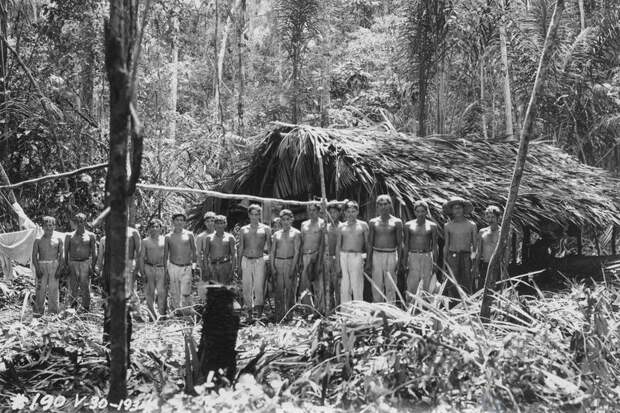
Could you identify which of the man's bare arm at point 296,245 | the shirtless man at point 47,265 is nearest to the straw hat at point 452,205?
the man's bare arm at point 296,245

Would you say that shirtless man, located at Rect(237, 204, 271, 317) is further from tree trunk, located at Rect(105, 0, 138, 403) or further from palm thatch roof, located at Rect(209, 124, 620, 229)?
tree trunk, located at Rect(105, 0, 138, 403)

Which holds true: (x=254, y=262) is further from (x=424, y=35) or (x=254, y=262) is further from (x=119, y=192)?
(x=424, y=35)

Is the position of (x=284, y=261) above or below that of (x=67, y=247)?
below

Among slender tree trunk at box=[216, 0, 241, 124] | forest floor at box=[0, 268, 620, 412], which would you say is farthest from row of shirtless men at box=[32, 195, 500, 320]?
slender tree trunk at box=[216, 0, 241, 124]

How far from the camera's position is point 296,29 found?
16750 mm

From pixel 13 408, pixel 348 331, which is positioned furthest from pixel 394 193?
pixel 13 408

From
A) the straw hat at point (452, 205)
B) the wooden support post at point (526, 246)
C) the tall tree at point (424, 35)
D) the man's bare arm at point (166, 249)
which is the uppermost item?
the tall tree at point (424, 35)

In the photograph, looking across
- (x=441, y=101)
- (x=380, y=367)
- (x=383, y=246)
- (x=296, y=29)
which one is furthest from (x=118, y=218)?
(x=441, y=101)

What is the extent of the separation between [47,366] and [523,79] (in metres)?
15.5

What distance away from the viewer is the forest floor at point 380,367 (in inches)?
161

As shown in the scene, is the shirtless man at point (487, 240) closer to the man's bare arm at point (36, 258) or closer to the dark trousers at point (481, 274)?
the dark trousers at point (481, 274)

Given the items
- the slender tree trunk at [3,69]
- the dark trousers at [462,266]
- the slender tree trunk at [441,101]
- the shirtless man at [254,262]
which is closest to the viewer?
→ the dark trousers at [462,266]

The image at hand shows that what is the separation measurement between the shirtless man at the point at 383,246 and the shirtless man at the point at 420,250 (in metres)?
0.13

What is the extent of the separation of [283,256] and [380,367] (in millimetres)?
4239
